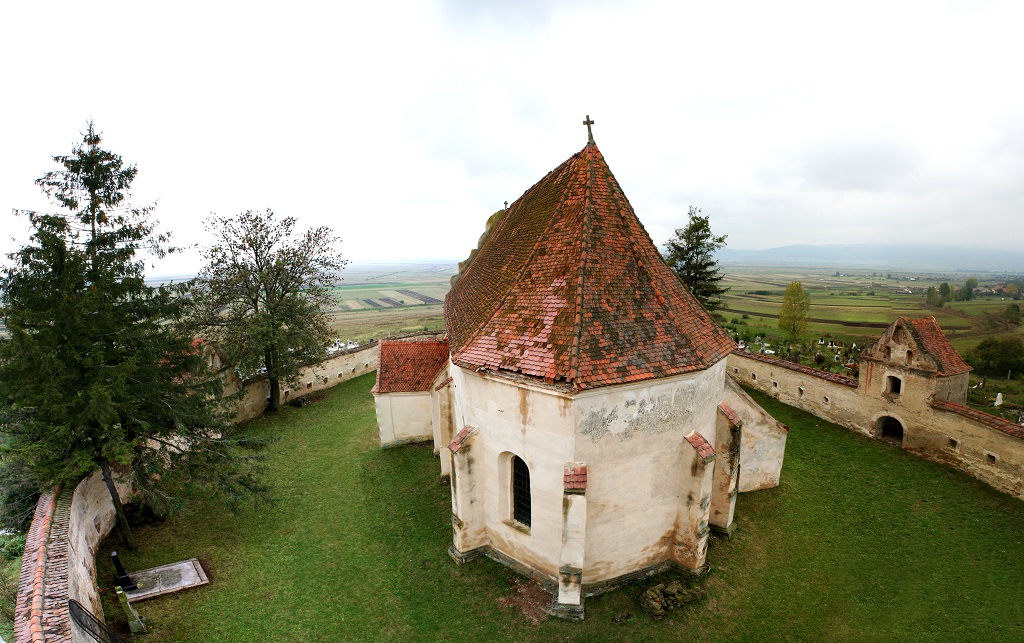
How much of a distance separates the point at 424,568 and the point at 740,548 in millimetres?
8754

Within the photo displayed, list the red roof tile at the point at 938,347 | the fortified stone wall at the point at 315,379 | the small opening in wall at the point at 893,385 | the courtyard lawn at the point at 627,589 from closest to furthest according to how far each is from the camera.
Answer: the courtyard lawn at the point at 627,589 → the red roof tile at the point at 938,347 → the small opening in wall at the point at 893,385 → the fortified stone wall at the point at 315,379

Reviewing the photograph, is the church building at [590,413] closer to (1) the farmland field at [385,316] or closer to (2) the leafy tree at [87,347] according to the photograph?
(2) the leafy tree at [87,347]

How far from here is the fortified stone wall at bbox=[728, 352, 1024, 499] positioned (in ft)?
45.8

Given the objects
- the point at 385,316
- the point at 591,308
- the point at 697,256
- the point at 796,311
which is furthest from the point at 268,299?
the point at 385,316

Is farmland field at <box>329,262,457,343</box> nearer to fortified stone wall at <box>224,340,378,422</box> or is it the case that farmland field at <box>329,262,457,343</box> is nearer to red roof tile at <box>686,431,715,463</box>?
fortified stone wall at <box>224,340,378,422</box>

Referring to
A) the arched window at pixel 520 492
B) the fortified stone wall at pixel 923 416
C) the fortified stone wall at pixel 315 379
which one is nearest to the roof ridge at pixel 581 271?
the arched window at pixel 520 492

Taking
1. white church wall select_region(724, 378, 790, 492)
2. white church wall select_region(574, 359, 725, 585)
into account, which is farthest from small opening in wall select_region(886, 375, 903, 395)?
white church wall select_region(574, 359, 725, 585)

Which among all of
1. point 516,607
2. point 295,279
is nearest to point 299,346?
point 295,279

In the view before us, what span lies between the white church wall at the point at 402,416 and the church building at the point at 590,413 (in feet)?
23.5

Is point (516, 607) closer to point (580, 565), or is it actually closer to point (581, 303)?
point (580, 565)

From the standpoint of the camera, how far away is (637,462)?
965cm

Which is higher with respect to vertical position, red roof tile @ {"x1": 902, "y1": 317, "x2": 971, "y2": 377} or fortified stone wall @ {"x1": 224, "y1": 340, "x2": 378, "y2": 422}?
red roof tile @ {"x1": 902, "y1": 317, "x2": 971, "y2": 377}

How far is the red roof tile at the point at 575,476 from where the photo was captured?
8891 millimetres

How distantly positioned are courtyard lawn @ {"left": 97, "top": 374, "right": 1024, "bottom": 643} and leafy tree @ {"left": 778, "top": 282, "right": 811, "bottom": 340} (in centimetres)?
2129
